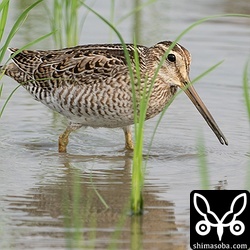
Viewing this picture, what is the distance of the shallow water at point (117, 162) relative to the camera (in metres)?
7.15

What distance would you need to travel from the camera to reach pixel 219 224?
6.96 meters

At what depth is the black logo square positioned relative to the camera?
6.90 m

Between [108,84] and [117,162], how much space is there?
0.69m

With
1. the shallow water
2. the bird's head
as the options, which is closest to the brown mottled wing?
the bird's head

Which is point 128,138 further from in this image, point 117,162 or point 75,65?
point 75,65

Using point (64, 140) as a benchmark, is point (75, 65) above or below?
above

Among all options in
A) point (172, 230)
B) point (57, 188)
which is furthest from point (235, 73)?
point (172, 230)

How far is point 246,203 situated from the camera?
7.46 m

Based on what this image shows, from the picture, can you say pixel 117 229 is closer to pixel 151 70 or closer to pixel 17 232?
pixel 17 232

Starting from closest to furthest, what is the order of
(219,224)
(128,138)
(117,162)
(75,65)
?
1. (219,224)
2. (117,162)
3. (75,65)
4. (128,138)

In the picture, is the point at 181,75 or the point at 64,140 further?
the point at 64,140

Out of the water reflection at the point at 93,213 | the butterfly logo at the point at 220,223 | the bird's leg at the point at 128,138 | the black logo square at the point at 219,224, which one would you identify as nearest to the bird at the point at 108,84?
the bird's leg at the point at 128,138

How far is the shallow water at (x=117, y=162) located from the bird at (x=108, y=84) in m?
0.32

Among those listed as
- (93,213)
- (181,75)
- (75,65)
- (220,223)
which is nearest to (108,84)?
(75,65)
